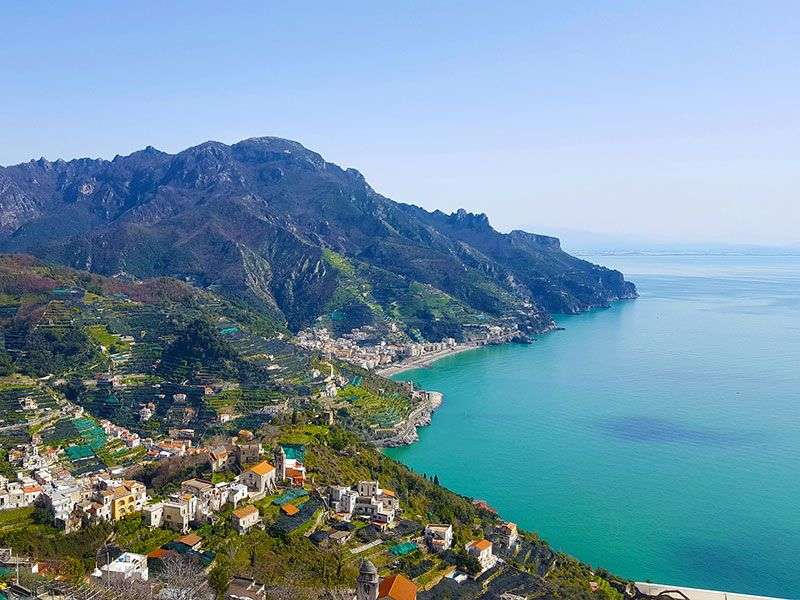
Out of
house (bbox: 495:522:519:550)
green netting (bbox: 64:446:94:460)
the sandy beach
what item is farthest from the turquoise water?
green netting (bbox: 64:446:94:460)

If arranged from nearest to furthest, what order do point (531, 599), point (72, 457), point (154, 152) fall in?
1. point (531, 599)
2. point (72, 457)
3. point (154, 152)

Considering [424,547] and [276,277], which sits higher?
[276,277]

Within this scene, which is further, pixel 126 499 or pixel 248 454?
pixel 248 454

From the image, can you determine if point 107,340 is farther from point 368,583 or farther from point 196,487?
point 368,583

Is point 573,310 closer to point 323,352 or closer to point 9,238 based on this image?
point 323,352

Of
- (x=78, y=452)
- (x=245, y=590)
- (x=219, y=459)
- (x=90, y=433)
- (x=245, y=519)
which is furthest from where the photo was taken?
(x=90, y=433)

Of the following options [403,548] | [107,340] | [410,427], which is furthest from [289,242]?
[403,548]

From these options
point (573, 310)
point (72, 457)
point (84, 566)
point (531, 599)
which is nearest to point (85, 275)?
point (72, 457)
